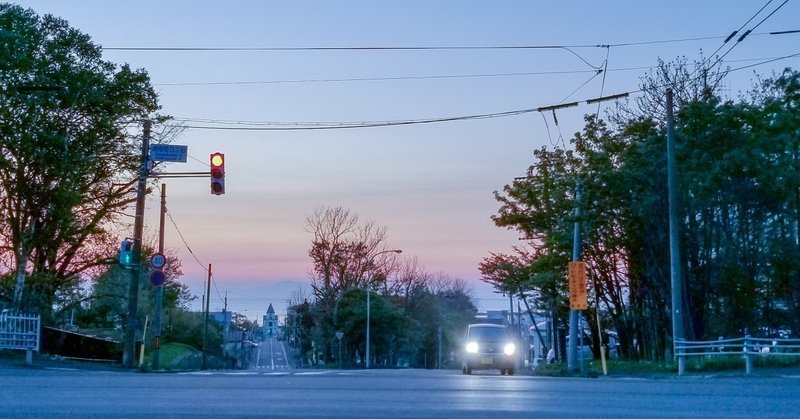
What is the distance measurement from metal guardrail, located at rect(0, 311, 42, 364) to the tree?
6095 millimetres

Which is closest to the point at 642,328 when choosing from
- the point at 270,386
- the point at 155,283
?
the point at 155,283

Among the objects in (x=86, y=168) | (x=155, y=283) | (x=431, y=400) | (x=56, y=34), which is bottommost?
(x=431, y=400)

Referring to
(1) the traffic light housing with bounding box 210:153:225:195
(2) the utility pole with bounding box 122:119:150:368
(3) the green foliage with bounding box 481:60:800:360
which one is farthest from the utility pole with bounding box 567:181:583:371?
(2) the utility pole with bounding box 122:119:150:368

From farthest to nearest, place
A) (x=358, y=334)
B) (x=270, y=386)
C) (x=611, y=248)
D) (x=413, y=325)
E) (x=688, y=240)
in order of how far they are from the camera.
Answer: (x=413, y=325)
(x=358, y=334)
(x=611, y=248)
(x=688, y=240)
(x=270, y=386)

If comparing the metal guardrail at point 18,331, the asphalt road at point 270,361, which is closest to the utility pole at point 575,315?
the metal guardrail at point 18,331

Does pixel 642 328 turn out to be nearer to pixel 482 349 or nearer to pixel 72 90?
pixel 482 349

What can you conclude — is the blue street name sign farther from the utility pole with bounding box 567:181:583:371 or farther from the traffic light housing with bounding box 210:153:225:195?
the utility pole with bounding box 567:181:583:371

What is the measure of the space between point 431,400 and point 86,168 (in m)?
22.6

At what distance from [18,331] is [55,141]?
317 inches

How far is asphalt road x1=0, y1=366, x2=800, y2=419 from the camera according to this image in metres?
10.4

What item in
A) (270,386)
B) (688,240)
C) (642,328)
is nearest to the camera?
(270,386)

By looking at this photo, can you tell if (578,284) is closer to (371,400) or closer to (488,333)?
(488,333)

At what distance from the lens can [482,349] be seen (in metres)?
30.8

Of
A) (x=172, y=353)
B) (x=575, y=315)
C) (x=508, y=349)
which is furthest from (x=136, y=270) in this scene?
(x=172, y=353)
